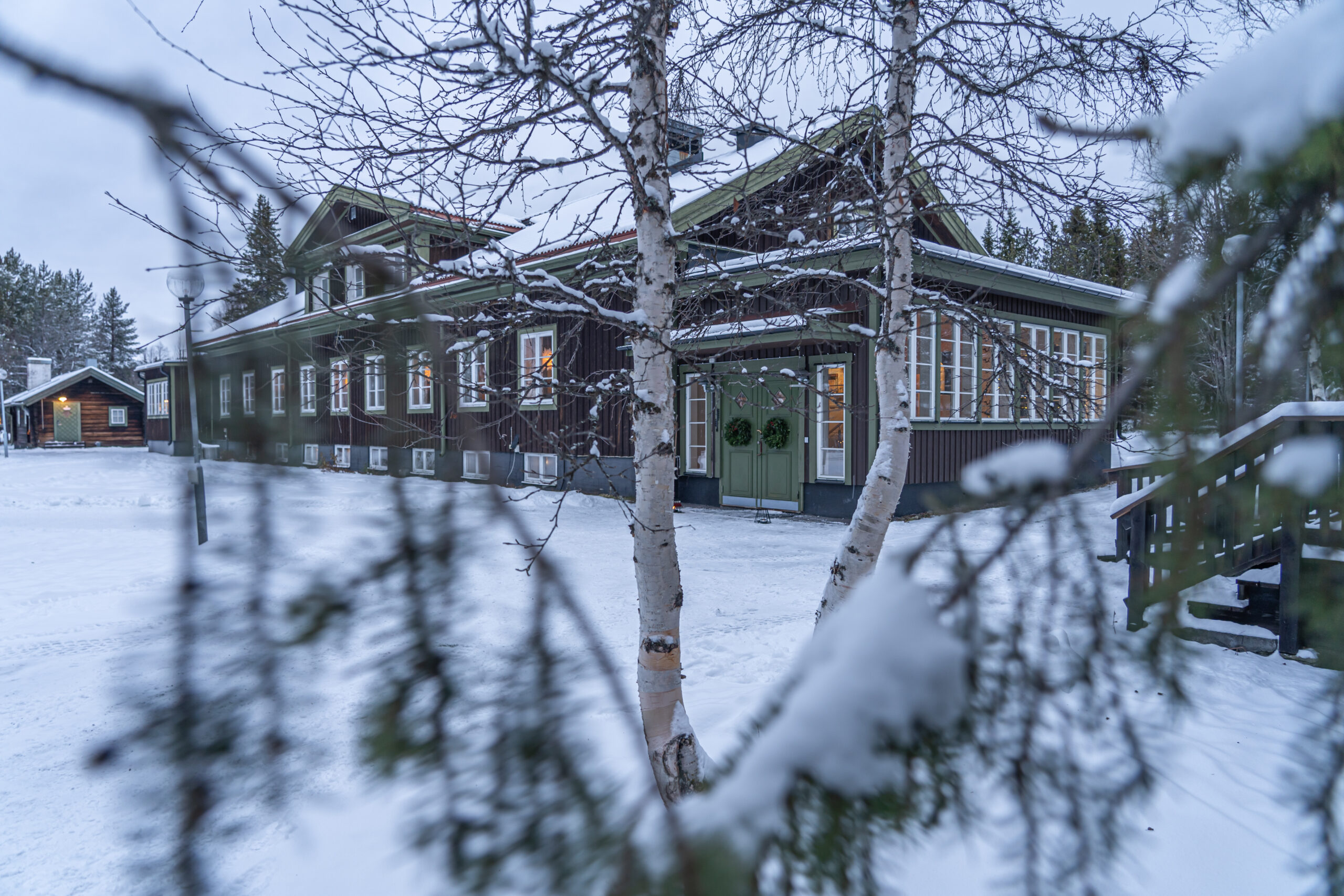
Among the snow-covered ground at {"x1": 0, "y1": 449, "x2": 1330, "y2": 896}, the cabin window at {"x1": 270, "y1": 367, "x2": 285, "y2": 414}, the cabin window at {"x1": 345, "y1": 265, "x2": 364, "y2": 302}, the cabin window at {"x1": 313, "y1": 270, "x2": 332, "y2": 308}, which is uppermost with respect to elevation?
the cabin window at {"x1": 313, "y1": 270, "x2": 332, "y2": 308}

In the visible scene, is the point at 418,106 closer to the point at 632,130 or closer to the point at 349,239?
the point at 632,130

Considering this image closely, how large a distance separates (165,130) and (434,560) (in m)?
0.47

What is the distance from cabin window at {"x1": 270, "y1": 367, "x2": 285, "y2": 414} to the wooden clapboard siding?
41441 mm

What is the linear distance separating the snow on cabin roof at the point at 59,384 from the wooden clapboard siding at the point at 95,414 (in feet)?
1.40

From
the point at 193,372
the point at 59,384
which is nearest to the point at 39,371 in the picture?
the point at 59,384

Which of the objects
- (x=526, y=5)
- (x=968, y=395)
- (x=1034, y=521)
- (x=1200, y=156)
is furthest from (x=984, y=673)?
(x=968, y=395)

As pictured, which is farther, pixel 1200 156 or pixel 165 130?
pixel 165 130

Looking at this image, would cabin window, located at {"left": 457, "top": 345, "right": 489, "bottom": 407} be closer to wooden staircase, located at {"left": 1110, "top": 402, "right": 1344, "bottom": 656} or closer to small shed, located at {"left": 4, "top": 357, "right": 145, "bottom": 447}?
wooden staircase, located at {"left": 1110, "top": 402, "right": 1344, "bottom": 656}

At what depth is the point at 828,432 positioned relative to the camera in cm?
1049

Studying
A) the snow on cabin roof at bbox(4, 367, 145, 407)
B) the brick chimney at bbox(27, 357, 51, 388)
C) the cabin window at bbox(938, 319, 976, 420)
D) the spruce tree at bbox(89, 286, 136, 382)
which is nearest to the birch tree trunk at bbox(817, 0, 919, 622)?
the spruce tree at bbox(89, 286, 136, 382)

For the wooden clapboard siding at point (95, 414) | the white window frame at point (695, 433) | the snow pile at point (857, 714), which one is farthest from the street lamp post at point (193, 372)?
the wooden clapboard siding at point (95, 414)

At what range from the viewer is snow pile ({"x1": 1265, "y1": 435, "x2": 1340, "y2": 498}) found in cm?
59

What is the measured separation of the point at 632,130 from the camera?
2.81 metres

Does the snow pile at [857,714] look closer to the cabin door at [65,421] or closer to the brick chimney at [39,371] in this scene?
the brick chimney at [39,371]
